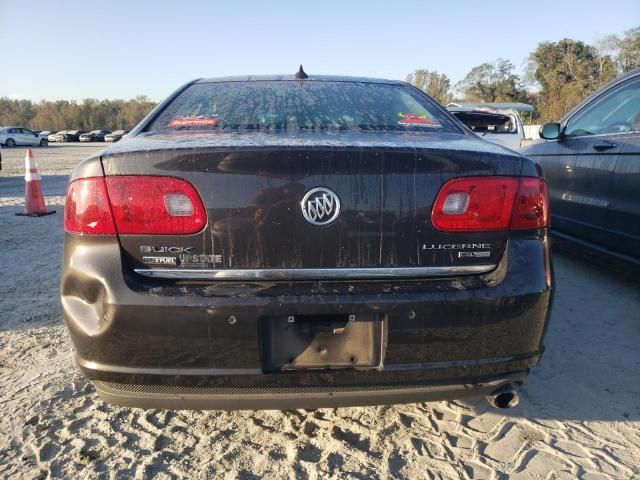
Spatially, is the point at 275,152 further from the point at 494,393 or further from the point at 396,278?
the point at 494,393

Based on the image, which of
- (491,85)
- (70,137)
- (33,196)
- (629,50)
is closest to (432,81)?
(491,85)

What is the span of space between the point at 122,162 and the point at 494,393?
156 centimetres

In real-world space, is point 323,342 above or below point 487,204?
below

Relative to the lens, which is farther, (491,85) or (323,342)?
(491,85)

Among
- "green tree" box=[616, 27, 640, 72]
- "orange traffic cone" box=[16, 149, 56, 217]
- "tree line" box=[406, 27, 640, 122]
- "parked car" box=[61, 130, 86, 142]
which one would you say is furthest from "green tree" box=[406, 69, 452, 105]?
"orange traffic cone" box=[16, 149, 56, 217]

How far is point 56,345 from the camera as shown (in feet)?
9.73

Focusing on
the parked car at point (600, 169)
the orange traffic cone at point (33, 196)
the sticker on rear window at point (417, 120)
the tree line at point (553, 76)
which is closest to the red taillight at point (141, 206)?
the sticker on rear window at point (417, 120)

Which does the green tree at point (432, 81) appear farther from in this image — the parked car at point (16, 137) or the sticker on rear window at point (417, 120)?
the sticker on rear window at point (417, 120)

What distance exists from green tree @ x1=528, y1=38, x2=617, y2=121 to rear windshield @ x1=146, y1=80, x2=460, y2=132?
39.2 metres

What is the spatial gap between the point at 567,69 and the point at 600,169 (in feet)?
187

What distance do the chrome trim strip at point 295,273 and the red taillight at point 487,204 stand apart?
18 cm

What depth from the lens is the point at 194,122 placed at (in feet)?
7.23

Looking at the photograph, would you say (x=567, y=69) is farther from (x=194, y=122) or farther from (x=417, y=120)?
(x=194, y=122)

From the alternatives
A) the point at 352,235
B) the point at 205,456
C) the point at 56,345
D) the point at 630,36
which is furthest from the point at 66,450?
the point at 630,36
